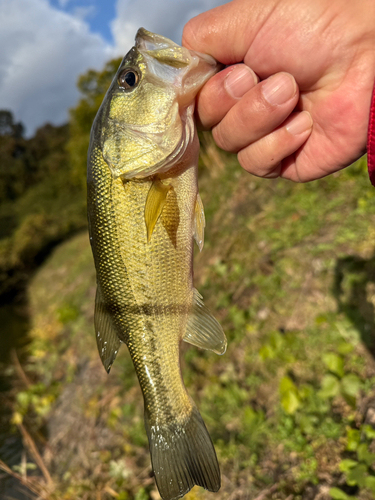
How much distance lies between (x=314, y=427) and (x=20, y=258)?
58.2 ft

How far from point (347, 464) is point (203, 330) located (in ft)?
5.93

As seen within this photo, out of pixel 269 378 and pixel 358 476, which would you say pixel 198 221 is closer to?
pixel 358 476

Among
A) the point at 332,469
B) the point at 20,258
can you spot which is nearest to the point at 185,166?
the point at 332,469

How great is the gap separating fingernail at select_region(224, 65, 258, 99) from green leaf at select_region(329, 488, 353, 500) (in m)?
2.75

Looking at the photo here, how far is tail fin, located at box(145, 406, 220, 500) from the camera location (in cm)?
156

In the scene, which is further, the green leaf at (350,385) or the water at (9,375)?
the water at (9,375)

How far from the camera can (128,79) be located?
1687mm

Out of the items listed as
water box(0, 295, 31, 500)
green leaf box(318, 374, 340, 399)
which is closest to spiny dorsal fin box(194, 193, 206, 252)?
green leaf box(318, 374, 340, 399)

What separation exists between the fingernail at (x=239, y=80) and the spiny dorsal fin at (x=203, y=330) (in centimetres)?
108

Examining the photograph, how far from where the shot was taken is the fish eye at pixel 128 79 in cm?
167

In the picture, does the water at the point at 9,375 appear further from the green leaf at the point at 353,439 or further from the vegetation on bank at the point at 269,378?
the green leaf at the point at 353,439

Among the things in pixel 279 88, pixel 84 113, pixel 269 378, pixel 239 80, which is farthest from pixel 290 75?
pixel 84 113

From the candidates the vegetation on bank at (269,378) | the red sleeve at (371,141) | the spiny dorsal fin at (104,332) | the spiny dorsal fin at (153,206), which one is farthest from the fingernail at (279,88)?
the vegetation on bank at (269,378)

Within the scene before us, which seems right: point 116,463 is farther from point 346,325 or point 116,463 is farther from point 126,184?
point 126,184
